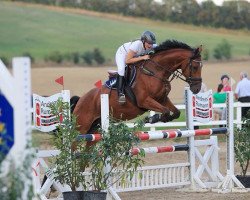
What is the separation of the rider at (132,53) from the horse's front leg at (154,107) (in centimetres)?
30

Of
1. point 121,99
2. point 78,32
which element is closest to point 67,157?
point 121,99

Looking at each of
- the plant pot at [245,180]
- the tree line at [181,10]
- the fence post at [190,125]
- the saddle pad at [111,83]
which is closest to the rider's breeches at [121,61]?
the saddle pad at [111,83]

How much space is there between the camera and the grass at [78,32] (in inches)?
1991

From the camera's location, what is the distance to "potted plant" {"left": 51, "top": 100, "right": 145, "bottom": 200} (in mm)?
8352

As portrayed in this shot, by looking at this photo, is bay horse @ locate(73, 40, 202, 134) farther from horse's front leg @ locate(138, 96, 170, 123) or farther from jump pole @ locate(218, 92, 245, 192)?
jump pole @ locate(218, 92, 245, 192)

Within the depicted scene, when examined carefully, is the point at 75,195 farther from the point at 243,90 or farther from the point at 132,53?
the point at 243,90

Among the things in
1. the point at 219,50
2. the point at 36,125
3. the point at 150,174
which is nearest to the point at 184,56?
the point at 150,174

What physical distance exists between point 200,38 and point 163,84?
134ft

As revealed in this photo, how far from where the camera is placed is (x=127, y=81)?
476 inches

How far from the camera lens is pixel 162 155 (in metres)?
15.9

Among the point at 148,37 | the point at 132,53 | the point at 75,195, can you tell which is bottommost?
the point at 75,195

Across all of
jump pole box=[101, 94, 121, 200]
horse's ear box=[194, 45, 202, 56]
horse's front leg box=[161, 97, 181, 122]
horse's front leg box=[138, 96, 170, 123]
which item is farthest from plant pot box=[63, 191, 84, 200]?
horse's ear box=[194, 45, 202, 56]

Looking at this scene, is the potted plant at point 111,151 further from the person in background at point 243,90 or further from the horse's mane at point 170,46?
the person in background at point 243,90

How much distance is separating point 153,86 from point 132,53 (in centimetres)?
54
